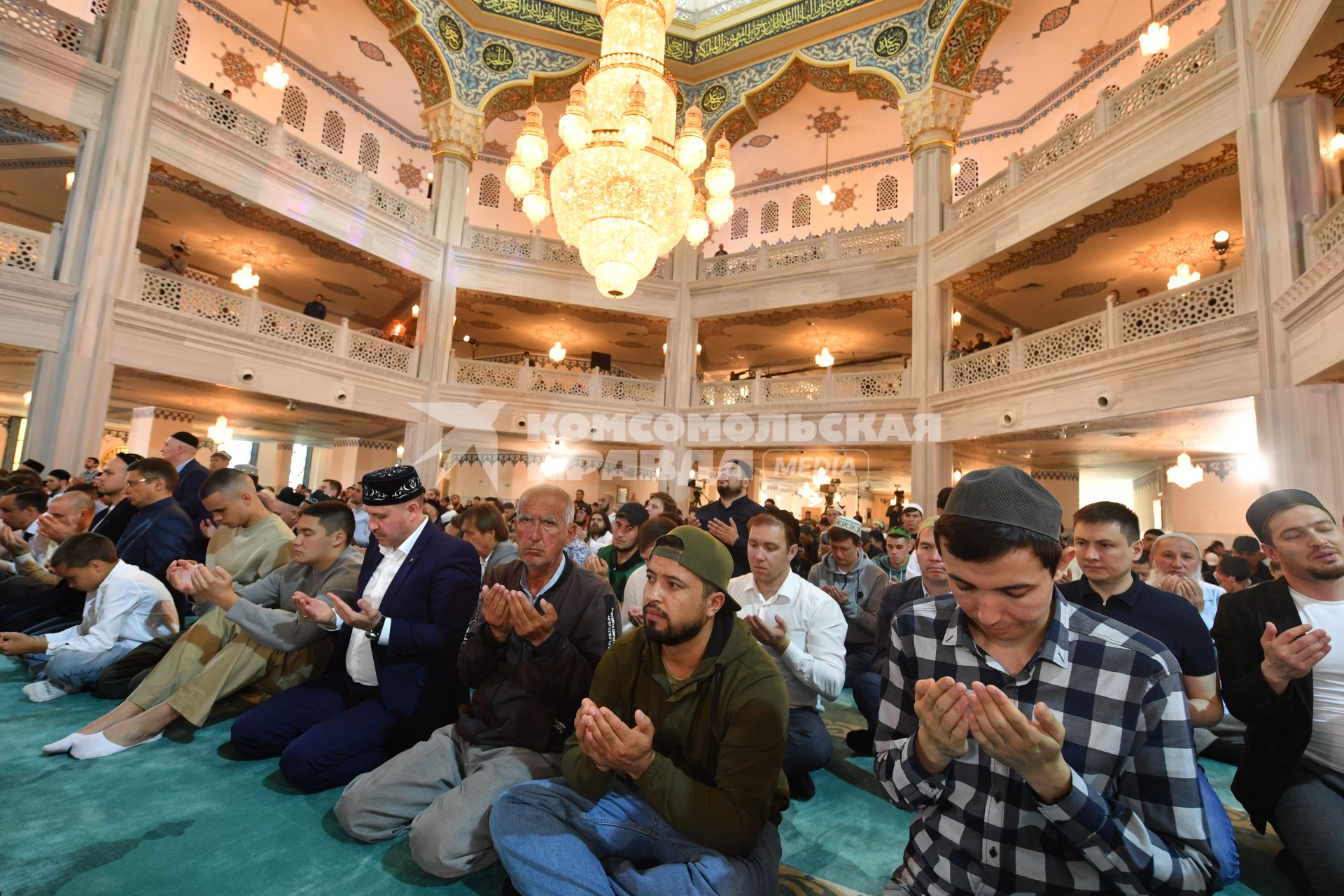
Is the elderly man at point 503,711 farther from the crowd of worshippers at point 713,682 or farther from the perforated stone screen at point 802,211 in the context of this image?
the perforated stone screen at point 802,211

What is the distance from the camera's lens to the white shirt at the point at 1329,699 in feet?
6.64

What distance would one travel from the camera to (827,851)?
90.0 inches

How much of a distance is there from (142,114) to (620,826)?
1070cm

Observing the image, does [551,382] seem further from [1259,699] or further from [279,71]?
[1259,699]

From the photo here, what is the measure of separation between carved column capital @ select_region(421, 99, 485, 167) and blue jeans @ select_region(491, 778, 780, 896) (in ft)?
44.0

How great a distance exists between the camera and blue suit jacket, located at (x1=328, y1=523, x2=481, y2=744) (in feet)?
8.81

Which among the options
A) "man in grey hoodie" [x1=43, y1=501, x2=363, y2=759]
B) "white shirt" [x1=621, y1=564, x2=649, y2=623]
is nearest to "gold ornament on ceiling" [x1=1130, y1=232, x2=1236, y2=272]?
"white shirt" [x1=621, y1=564, x2=649, y2=623]

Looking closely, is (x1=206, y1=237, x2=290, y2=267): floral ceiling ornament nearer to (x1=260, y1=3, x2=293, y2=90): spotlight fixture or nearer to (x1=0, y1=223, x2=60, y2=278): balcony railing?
(x1=260, y1=3, x2=293, y2=90): spotlight fixture

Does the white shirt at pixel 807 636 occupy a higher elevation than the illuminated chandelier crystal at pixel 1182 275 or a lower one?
lower

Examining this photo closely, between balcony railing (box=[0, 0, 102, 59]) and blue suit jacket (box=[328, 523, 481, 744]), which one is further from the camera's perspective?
balcony railing (box=[0, 0, 102, 59])

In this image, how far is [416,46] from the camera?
Answer: 12.3 metres

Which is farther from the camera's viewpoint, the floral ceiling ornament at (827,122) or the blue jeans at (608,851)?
the floral ceiling ornament at (827,122)

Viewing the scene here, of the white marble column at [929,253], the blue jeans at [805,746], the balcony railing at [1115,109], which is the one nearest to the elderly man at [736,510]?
the blue jeans at [805,746]

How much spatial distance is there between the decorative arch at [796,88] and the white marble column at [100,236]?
30.5 ft
